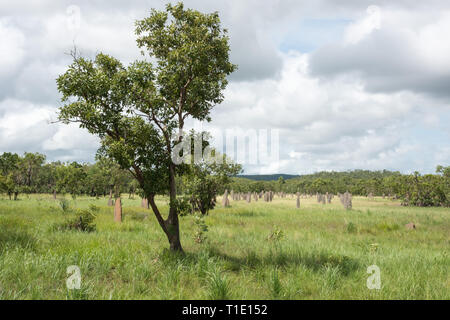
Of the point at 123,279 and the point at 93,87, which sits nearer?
the point at 123,279

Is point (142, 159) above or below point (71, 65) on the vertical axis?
below

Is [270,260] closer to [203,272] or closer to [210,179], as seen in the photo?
[203,272]

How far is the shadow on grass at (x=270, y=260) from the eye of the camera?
879 cm

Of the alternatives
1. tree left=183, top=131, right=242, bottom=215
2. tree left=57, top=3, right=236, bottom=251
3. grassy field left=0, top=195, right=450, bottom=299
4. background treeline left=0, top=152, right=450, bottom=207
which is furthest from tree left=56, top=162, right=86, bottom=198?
tree left=57, top=3, right=236, bottom=251

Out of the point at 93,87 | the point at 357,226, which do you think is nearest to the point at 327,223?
the point at 357,226

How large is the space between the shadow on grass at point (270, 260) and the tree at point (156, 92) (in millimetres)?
961

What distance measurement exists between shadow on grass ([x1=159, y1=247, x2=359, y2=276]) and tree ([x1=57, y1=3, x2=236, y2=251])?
96cm

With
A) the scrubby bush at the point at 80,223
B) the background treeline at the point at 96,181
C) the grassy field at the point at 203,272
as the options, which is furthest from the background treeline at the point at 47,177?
the grassy field at the point at 203,272

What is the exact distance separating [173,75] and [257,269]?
21.6 ft

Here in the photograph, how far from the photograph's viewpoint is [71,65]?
9.22m

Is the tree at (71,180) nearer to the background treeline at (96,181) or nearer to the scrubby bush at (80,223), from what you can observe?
the background treeline at (96,181)

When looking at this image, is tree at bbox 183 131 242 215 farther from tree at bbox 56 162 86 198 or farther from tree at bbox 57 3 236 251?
tree at bbox 56 162 86 198
